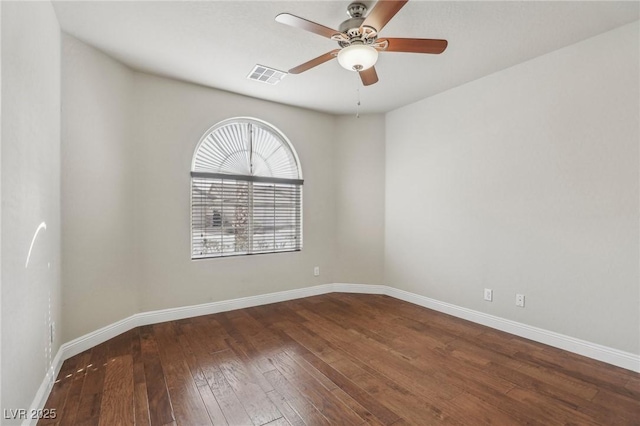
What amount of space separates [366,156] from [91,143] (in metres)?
3.34

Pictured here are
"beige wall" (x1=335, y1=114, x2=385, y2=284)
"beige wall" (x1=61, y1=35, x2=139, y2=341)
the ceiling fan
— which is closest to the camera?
the ceiling fan

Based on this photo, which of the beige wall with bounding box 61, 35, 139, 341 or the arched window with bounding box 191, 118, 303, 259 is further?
the arched window with bounding box 191, 118, 303, 259

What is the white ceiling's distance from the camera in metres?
2.09

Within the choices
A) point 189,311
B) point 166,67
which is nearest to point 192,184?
point 166,67

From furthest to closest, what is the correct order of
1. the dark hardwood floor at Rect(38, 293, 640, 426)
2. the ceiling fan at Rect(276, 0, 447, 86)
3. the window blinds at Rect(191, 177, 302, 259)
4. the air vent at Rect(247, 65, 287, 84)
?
the window blinds at Rect(191, 177, 302, 259) → the air vent at Rect(247, 65, 287, 84) → the ceiling fan at Rect(276, 0, 447, 86) → the dark hardwood floor at Rect(38, 293, 640, 426)

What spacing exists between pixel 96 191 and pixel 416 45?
2979 millimetres

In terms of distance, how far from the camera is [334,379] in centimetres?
214

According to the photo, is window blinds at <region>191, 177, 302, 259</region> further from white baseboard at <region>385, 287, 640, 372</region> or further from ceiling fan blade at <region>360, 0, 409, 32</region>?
ceiling fan blade at <region>360, 0, 409, 32</region>

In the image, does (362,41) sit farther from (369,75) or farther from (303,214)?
(303,214)

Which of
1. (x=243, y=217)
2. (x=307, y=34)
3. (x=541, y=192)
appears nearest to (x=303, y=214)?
(x=243, y=217)

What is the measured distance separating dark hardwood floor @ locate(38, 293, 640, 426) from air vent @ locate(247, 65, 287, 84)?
8.96 ft

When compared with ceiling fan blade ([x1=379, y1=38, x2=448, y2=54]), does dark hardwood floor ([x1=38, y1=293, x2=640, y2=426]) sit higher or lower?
lower

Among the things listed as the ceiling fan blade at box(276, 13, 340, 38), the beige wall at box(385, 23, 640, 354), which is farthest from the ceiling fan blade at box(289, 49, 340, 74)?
the beige wall at box(385, 23, 640, 354)

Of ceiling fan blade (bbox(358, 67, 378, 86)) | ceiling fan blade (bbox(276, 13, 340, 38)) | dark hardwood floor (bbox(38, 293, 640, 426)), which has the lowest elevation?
dark hardwood floor (bbox(38, 293, 640, 426))
